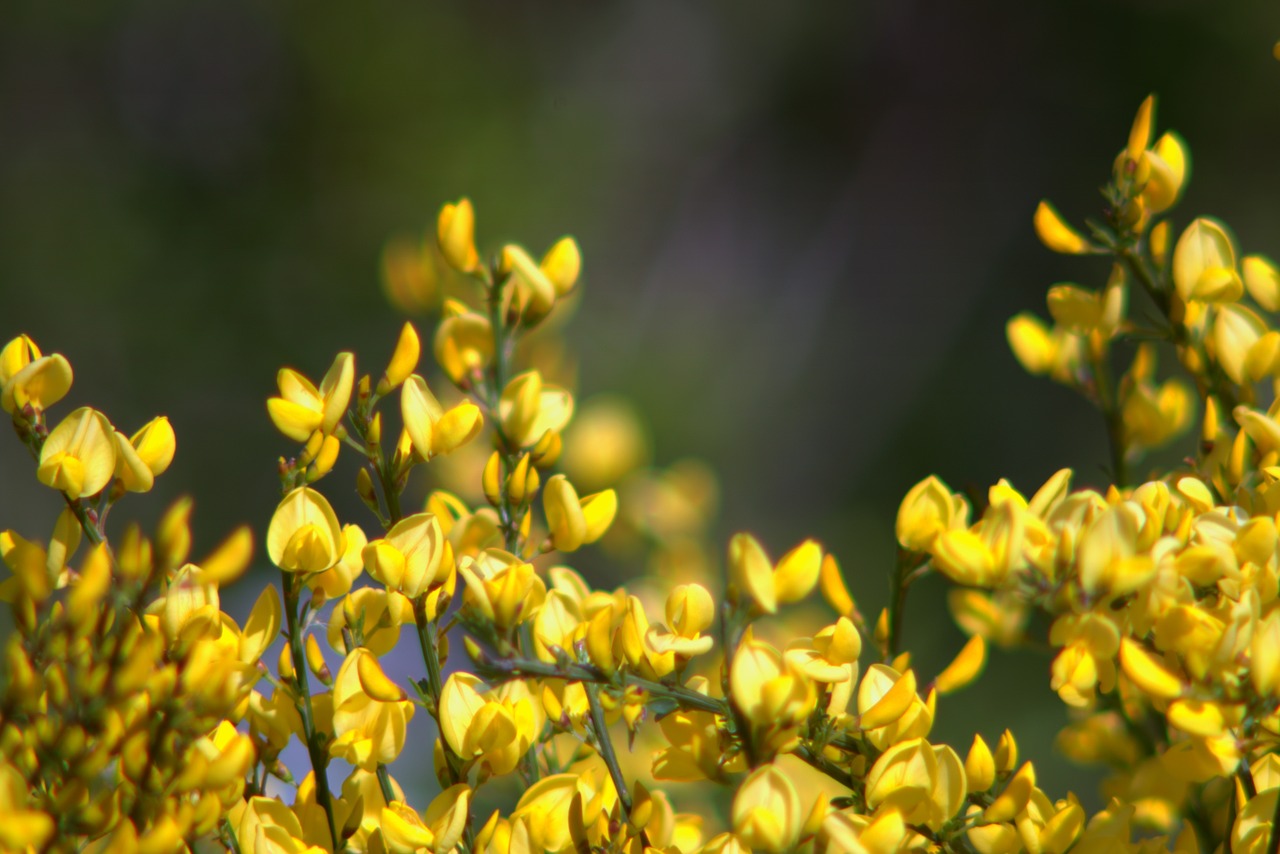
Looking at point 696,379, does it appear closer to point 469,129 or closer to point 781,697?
point 469,129

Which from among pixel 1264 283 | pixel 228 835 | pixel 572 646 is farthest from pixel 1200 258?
pixel 228 835

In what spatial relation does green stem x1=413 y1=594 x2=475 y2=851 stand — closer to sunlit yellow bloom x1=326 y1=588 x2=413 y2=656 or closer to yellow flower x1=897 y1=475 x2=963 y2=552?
sunlit yellow bloom x1=326 y1=588 x2=413 y2=656

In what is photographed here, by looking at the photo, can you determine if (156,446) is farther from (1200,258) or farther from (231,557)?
(1200,258)

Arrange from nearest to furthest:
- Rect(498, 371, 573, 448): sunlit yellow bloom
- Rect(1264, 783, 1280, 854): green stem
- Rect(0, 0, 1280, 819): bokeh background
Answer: Rect(1264, 783, 1280, 854): green stem < Rect(498, 371, 573, 448): sunlit yellow bloom < Rect(0, 0, 1280, 819): bokeh background

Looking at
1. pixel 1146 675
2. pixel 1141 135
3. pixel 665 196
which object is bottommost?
pixel 665 196

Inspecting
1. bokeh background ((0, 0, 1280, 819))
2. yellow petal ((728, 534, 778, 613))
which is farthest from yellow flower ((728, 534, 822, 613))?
bokeh background ((0, 0, 1280, 819))

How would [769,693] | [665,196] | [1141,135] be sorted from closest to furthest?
[769,693] → [1141,135] → [665,196]

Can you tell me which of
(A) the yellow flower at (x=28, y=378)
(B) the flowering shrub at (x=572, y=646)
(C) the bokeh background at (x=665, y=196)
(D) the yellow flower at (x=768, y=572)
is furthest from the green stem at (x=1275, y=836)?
(C) the bokeh background at (x=665, y=196)
